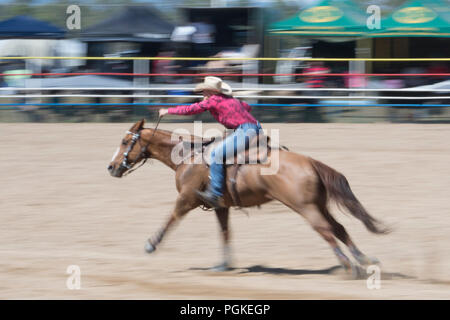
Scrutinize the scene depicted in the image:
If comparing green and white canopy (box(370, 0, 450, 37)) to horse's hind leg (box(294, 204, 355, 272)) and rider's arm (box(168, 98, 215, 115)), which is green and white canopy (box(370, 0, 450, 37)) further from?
horse's hind leg (box(294, 204, 355, 272))

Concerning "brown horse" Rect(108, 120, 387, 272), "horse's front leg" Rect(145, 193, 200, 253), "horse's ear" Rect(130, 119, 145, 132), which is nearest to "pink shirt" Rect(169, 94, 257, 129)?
"brown horse" Rect(108, 120, 387, 272)

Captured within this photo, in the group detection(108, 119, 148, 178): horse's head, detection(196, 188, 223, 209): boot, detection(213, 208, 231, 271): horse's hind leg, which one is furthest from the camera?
detection(108, 119, 148, 178): horse's head

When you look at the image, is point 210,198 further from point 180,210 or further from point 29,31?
point 29,31

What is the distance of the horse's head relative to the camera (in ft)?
23.2

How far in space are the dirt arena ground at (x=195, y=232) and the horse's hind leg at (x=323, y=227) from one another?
0.55ft

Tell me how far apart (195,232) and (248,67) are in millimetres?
8460

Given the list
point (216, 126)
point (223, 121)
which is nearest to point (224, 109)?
point (223, 121)

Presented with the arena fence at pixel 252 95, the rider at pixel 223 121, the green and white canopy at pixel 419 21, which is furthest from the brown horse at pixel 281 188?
the green and white canopy at pixel 419 21

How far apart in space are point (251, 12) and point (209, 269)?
11808 millimetres

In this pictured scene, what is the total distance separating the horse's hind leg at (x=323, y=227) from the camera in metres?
6.19

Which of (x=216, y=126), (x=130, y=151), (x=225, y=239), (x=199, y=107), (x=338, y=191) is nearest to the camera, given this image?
(x=338, y=191)

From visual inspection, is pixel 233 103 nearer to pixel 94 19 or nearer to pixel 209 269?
pixel 209 269

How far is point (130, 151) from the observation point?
7070 mm

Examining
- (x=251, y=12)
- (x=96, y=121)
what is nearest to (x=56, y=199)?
(x=96, y=121)
